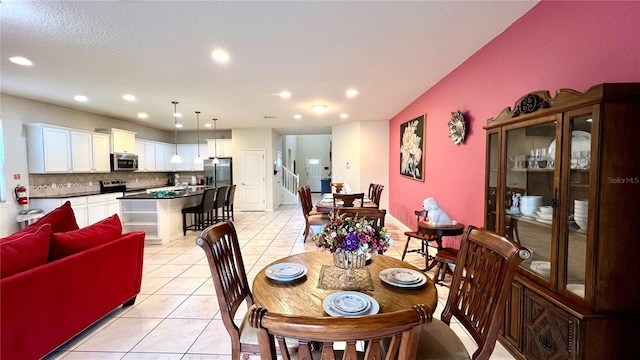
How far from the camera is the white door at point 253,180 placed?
8266 mm

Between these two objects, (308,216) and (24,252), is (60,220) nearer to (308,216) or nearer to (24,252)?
(24,252)

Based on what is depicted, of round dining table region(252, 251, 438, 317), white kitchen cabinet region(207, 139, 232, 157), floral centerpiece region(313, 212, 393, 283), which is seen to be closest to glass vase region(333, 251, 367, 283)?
floral centerpiece region(313, 212, 393, 283)

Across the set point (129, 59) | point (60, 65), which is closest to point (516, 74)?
point (129, 59)

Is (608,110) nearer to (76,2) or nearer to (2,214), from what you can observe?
(76,2)

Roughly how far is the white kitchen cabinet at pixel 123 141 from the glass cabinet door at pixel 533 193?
7.55m

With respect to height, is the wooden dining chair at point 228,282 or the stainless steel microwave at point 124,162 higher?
the stainless steel microwave at point 124,162

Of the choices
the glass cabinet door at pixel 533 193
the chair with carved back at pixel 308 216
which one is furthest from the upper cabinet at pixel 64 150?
the glass cabinet door at pixel 533 193

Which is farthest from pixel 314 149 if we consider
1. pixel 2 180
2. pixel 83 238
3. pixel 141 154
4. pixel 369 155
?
pixel 83 238

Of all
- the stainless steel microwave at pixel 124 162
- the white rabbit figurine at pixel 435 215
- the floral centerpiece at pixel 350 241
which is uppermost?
the stainless steel microwave at pixel 124 162

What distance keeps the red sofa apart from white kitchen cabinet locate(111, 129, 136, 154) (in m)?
4.70

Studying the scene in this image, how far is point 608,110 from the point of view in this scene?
1271 millimetres

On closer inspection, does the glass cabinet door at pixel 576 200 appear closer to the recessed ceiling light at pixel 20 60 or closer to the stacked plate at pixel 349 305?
the stacked plate at pixel 349 305

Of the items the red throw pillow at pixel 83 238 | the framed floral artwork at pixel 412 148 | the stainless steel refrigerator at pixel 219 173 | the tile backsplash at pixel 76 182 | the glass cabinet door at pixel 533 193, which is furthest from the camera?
the stainless steel refrigerator at pixel 219 173

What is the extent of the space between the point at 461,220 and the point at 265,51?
9.83 feet
